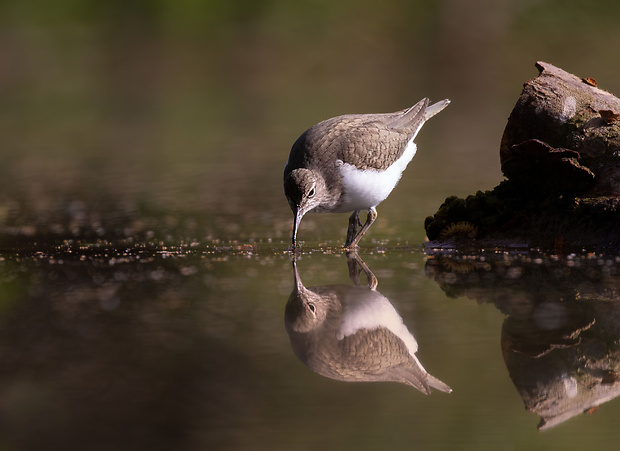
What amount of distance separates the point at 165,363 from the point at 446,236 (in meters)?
3.49

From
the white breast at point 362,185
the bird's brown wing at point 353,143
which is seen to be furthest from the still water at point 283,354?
the bird's brown wing at point 353,143

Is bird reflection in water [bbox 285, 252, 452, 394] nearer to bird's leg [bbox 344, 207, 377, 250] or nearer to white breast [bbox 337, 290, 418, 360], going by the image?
white breast [bbox 337, 290, 418, 360]

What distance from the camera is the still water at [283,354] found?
348 centimetres

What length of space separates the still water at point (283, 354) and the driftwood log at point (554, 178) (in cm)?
37

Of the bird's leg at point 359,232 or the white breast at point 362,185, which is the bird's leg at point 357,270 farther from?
the white breast at point 362,185

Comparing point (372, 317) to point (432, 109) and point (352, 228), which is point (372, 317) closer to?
point (352, 228)

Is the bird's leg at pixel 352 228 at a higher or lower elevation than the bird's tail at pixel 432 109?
lower

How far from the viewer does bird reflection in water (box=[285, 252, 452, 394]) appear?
4.15 metres

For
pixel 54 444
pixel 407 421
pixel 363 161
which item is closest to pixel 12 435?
pixel 54 444

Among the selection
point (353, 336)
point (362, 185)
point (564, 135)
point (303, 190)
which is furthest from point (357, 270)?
point (564, 135)

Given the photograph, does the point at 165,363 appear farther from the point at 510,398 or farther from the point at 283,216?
the point at 283,216

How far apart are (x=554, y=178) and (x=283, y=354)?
328cm

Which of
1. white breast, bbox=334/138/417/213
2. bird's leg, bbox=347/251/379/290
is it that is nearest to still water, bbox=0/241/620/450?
bird's leg, bbox=347/251/379/290

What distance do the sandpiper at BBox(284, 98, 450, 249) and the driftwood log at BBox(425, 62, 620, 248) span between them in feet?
2.15
